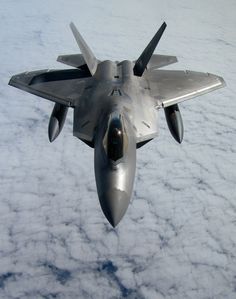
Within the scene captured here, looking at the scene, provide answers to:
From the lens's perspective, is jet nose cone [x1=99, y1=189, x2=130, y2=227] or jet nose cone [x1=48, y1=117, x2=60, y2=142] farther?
jet nose cone [x1=48, y1=117, x2=60, y2=142]

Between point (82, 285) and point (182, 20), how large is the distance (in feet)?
125

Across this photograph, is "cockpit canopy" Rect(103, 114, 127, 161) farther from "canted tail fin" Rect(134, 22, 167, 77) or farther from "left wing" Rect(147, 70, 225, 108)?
"canted tail fin" Rect(134, 22, 167, 77)

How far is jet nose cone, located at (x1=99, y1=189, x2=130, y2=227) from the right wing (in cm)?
558

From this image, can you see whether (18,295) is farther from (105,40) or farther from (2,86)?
(105,40)

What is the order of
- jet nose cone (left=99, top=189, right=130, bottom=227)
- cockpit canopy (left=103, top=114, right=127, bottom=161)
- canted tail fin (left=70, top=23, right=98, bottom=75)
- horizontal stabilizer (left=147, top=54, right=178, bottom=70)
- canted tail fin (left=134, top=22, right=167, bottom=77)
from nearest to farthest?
jet nose cone (left=99, top=189, right=130, bottom=227) < cockpit canopy (left=103, top=114, right=127, bottom=161) < canted tail fin (left=134, top=22, right=167, bottom=77) < canted tail fin (left=70, top=23, right=98, bottom=75) < horizontal stabilizer (left=147, top=54, right=178, bottom=70)

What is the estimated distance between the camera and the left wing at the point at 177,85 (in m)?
13.1

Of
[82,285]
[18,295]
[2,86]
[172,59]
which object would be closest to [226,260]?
[82,285]

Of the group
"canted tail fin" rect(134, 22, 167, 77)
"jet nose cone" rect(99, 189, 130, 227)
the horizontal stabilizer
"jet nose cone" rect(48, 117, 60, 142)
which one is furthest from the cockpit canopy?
the horizontal stabilizer

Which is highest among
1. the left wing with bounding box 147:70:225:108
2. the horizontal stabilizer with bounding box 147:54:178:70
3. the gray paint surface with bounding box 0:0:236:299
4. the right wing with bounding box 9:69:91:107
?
the horizontal stabilizer with bounding box 147:54:178:70

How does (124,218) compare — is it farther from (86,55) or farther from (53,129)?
(86,55)

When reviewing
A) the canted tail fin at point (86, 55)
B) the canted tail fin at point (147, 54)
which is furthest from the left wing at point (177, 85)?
the canted tail fin at point (86, 55)

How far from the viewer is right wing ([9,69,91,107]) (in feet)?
41.6

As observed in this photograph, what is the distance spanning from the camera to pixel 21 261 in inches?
407

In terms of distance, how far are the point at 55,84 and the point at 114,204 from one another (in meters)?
7.86
